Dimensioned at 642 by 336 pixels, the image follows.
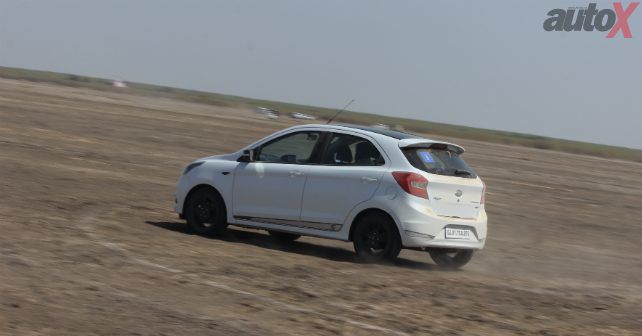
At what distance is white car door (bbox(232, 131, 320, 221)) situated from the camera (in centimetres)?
1138

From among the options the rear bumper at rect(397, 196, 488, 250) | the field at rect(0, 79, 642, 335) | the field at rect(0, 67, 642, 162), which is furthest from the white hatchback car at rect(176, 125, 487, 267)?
the field at rect(0, 67, 642, 162)

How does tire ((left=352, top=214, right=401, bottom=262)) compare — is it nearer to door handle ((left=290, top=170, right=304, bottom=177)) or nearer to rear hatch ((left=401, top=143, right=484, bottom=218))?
rear hatch ((left=401, top=143, right=484, bottom=218))

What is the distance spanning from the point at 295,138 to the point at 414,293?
3447 mm

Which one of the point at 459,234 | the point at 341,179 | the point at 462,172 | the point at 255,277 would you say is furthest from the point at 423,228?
the point at 255,277

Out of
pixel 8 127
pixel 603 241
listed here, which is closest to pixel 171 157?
pixel 8 127

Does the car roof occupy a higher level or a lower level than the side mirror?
higher

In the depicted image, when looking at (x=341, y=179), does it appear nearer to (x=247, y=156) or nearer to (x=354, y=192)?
(x=354, y=192)

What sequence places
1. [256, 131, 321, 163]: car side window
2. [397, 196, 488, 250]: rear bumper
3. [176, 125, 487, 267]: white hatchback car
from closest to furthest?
[397, 196, 488, 250]: rear bumper
[176, 125, 487, 267]: white hatchback car
[256, 131, 321, 163]: car side window

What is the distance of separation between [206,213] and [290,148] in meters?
1.47

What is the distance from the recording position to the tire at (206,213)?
1203 cm

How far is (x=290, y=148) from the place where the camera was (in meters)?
11.7

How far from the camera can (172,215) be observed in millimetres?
14148

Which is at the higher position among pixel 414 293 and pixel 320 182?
pixel 320 182

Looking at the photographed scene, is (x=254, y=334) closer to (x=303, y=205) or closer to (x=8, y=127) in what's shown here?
(x=303, y=205)
